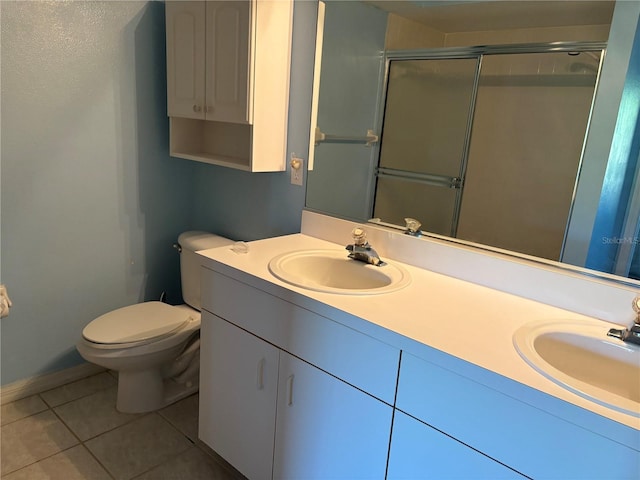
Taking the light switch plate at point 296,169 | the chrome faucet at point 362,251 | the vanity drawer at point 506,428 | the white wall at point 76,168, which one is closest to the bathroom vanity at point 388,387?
the vanity drawer at point 506,428

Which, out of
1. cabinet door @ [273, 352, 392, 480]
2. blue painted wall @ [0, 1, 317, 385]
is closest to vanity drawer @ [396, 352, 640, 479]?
cabinet door @ [273, 352, 392, 480]

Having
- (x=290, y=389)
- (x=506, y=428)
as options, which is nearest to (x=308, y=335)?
(x=290, y=389)

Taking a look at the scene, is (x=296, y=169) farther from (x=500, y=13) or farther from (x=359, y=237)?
(x=500, y=13)

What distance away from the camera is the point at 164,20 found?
225 centimetres

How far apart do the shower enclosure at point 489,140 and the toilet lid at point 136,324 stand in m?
1.00

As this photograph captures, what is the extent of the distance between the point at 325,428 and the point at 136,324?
3.50ft

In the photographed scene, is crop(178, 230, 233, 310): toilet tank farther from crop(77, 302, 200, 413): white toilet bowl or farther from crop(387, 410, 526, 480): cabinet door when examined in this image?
crop(387, 410, 526, 480): cabinet door

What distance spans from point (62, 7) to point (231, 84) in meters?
0.76

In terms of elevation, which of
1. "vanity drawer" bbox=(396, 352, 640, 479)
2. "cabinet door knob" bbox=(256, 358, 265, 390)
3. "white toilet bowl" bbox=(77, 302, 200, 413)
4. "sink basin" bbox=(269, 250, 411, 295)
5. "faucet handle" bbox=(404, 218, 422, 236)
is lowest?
"white toilet bowl" bbox=(77, 302, 200, 413)

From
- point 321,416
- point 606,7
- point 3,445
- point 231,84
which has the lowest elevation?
point 3,445

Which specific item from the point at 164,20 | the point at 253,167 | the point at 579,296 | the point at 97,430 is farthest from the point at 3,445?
the point at 579,296

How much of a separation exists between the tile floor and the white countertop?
0.83 m

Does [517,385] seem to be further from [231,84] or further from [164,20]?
[164,20]

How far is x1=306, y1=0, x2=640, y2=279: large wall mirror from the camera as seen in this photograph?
4.32 ft
